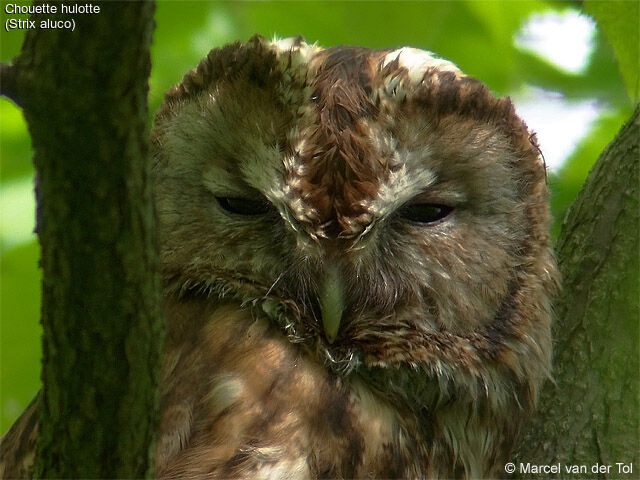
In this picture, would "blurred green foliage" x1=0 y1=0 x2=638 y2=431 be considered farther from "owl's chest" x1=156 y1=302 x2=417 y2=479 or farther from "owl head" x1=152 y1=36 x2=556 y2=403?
"owl's chest" x1=156 y1=302 x2=417 y2=479

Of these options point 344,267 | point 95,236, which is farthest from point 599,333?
point 95,236

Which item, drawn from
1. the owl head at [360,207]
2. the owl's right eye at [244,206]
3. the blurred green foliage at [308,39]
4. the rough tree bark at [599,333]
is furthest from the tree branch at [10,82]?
the rough tree bark at [599,333]

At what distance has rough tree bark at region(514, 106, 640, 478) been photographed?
258 cm

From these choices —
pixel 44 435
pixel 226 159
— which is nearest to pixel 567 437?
pixel 226 159

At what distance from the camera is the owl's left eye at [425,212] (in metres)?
2.48

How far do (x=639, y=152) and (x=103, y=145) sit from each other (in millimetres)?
1930

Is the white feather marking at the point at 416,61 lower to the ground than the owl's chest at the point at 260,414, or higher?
higher

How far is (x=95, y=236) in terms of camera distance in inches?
56.1

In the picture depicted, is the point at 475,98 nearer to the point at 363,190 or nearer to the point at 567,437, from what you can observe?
the point at 363,190

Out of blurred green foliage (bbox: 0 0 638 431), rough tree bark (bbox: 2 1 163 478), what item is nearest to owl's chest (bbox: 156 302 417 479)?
rough tree bark (bbox: 2 1 163 478)

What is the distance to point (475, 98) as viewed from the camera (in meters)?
2.57

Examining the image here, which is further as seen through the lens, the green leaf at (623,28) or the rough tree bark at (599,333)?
the rough tree bark at (599,333)

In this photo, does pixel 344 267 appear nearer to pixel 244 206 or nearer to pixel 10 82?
pixel 244 206

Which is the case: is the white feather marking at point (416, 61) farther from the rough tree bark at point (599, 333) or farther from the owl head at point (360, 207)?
the rough tree bark at point (599, 333)
